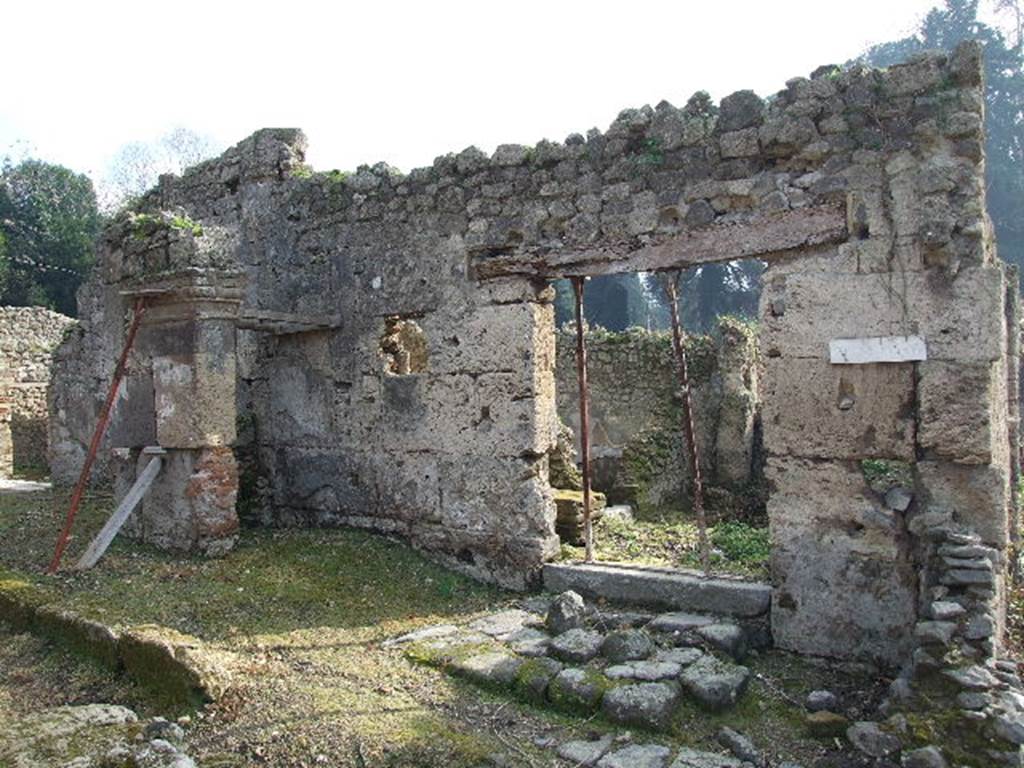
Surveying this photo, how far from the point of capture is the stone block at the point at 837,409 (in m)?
5.44

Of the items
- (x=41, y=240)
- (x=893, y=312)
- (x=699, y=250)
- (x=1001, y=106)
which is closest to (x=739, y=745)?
(x=893, y=312)

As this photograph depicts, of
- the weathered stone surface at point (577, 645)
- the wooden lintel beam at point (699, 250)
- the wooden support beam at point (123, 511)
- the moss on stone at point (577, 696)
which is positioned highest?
the wooden lintel beam at point (699, 250)

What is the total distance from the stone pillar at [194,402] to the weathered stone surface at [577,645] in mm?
3296

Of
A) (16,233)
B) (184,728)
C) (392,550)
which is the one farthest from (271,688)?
(16,233)

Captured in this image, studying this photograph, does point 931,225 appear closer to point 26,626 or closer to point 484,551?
point 484,551

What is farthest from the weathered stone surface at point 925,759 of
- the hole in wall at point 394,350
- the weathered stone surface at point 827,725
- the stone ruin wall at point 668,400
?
the stone ruin wall at point 668,400

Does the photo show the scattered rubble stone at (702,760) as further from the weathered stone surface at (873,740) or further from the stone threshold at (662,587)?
the stone threshold at (662,587)

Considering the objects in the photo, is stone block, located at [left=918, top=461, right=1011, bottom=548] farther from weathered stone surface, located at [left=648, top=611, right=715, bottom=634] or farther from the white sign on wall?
weathered stone surface, located at [left=648, top=611, right=715, bottom=634]

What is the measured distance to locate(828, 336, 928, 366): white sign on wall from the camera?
210 inches

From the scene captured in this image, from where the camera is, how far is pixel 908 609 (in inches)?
214

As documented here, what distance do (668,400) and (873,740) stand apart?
383 inches

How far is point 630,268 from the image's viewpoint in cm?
656

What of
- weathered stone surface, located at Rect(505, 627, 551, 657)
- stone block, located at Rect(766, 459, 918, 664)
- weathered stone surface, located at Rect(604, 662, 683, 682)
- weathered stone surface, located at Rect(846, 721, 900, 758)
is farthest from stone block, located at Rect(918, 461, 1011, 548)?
weathered stone surface, located at Rect(505, 627, 551, 657)

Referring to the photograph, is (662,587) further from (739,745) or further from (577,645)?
(739,745)
